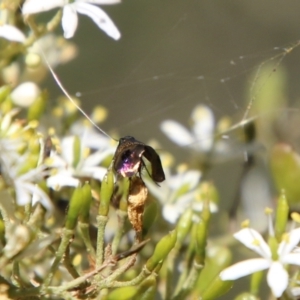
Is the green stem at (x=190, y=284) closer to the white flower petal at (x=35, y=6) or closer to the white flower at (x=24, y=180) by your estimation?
the white flower at (x=24, y=180)

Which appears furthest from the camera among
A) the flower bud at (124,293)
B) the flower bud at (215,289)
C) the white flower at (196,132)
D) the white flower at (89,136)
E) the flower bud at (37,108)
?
the white flower at (196,132)

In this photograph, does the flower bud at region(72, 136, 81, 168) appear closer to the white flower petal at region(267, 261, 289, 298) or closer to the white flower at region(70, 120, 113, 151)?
the white flower at region(70, 120, 113, 151)

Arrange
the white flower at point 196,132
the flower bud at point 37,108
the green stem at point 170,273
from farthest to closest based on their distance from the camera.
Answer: the white flower at point 196,132, the flower bud at point 37,108, the green stem at point 170,273

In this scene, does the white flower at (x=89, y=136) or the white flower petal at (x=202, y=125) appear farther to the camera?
the white flower petal at (x=202, y=125)

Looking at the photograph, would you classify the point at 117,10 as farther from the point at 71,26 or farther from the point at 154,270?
the point at 154,270

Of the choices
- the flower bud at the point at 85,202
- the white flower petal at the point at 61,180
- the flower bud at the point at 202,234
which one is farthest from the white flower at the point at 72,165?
the flower bud at the point at 202,234

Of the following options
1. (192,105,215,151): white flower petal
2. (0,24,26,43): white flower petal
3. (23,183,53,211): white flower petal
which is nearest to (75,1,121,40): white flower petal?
(0,24,26,43): white flower petal
